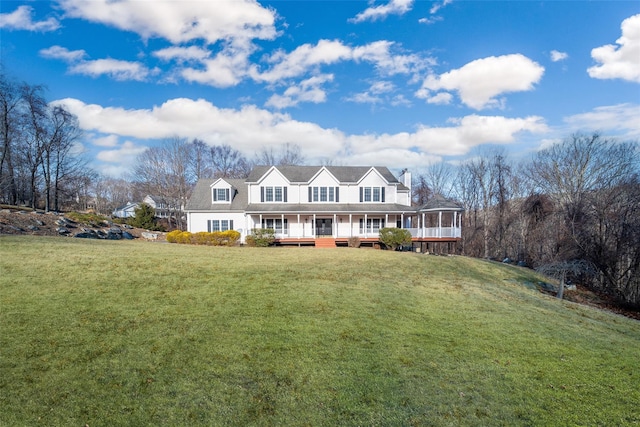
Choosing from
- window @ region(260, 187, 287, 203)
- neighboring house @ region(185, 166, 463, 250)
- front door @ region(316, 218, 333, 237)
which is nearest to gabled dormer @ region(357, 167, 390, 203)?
neighboring house @ region(185, 166, 463, 250)

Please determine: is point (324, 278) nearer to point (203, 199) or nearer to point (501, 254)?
point (203, 199)

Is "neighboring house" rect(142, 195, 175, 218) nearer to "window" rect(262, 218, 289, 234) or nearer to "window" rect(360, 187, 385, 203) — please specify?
"window" rect(262, 218, 289, 234)

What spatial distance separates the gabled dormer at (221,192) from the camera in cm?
2853

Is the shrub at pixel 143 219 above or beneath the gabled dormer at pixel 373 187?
beneath

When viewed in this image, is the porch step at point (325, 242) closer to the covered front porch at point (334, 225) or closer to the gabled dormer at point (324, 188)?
the covered front porch at point (334, 225)

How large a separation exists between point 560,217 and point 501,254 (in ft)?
29.7

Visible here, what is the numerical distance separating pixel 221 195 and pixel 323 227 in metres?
9.64

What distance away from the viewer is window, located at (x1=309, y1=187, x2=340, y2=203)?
2816 cm

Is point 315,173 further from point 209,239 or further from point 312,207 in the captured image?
point 209,239

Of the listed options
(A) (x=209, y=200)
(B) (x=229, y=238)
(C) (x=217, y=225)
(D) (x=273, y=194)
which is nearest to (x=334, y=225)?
(D) (x=273, y=194)

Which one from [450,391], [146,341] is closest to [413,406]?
[450,391]

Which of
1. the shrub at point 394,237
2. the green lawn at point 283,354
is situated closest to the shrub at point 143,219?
the green lawn at point 283,354

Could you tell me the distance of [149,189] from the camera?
4578 centimetres

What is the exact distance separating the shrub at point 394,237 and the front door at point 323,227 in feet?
16.2
